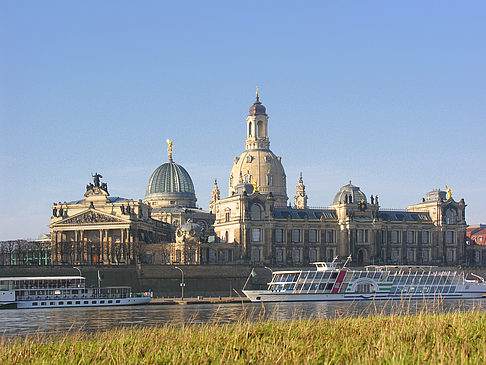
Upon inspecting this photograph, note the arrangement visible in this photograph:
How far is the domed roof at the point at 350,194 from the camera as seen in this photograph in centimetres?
16188

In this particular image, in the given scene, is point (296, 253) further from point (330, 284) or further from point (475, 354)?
point (475, 354)

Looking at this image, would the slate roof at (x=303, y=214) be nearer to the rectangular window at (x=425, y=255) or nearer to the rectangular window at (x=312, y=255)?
the rectangular window at (x=312, y=255)

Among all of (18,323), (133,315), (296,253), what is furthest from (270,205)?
(18,323)

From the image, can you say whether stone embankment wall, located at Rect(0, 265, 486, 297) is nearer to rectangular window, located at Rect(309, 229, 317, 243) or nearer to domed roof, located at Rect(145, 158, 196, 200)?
rectangular window, located at Rect(309, 229, 317, 243)

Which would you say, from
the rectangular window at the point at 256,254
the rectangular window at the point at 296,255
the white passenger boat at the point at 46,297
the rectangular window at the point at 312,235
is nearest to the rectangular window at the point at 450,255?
the rectangular window at the point at 312,235

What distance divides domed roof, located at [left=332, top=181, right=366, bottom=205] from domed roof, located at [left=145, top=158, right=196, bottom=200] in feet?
142

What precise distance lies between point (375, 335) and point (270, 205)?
4871 inches

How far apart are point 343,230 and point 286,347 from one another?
134 m

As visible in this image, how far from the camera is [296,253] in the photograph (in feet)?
518

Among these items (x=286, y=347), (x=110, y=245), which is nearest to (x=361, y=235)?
(x=110, y=245)

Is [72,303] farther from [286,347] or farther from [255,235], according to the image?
[286,347]

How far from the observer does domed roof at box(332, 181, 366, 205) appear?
16188cm

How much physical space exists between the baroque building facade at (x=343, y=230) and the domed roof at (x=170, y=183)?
3087 centimetres

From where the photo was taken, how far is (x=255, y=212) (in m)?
154
